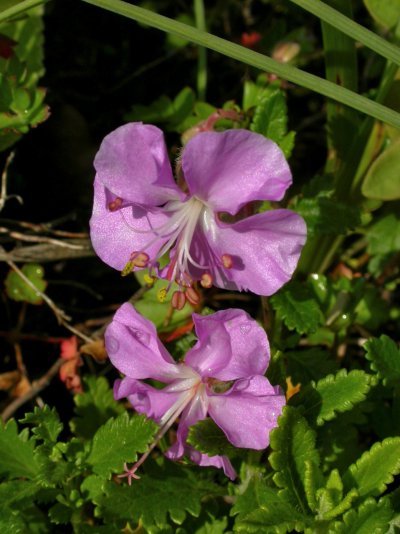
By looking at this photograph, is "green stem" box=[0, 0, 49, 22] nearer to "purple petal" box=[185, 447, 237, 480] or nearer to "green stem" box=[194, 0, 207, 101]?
"green stem" box=[194, 0, 207, 101]

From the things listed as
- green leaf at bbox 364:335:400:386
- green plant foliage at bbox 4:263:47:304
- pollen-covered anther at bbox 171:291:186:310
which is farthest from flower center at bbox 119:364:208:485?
green plant foliage at bbox 4:263:47:304

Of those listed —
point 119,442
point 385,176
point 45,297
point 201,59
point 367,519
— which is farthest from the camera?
point 201,59

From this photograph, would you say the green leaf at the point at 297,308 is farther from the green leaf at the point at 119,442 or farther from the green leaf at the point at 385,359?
the green leaf at the point at 119,442

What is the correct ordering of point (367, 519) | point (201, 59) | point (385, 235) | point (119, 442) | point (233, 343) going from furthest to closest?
point (201, 59)
point (385, 235)
point (119, 442)
point (233, 343)
point (367, 519)

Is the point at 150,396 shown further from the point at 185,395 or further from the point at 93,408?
the point at 93,408

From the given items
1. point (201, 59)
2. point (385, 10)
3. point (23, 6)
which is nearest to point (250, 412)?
point (23, 6)

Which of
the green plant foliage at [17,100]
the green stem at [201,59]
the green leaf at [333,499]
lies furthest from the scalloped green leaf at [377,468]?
the green stem at [201,59]
